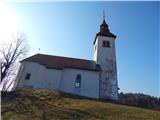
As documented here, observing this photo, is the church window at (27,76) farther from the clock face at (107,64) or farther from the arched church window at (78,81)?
the clock face at (107,64)

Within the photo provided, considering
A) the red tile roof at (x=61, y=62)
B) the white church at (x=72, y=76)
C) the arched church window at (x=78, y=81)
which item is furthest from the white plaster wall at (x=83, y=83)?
the red tile roof at (x=61, y=62)

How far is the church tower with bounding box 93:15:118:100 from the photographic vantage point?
104ft

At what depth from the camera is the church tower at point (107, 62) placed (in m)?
31.8

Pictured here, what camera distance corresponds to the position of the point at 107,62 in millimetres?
34281

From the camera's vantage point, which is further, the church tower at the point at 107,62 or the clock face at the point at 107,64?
the clock face at the point at 107,64

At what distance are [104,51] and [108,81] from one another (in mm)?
5758

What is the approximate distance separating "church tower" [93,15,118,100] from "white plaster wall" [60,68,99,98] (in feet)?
4.62

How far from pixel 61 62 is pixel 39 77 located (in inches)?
187

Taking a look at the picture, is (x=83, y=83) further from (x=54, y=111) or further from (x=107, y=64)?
(x=54, y=111)

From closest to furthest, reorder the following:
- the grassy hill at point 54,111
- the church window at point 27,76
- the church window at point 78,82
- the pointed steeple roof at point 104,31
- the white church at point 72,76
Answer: the grassy hill at point 54,111, the white church at point 72,76, the church window at point 78,82, the church window at point 27,76, the pointed steeple roof at point 104,31

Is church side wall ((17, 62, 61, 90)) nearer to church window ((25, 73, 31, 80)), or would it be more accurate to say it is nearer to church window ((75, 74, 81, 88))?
church window ((25, 73, 31, 80))

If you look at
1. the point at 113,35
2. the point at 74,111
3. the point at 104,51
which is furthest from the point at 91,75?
the point at 74,111

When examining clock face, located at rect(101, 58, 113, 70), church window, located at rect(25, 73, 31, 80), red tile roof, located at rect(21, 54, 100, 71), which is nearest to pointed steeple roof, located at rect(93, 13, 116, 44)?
clock face, located at rect(101, 58, 113, 70)

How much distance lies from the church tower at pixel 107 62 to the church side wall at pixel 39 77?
7.44 meters
